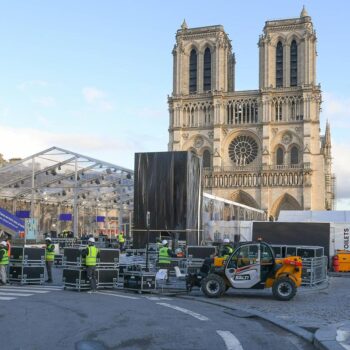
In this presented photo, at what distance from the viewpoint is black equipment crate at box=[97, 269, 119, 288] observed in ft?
53.9

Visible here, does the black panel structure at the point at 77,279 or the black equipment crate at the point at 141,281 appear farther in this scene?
the black equipment crate at the point at 141,281

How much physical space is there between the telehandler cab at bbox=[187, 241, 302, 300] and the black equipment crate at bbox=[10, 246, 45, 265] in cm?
578

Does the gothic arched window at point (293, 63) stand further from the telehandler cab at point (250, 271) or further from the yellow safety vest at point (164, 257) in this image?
the telehandler cab at point (250, 271)

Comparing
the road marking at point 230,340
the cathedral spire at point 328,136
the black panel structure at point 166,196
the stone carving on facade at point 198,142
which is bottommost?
the road marking at point 230,340

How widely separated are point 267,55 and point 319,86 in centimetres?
737

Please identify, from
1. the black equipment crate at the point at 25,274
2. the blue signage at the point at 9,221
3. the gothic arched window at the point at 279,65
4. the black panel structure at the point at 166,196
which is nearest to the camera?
the black equipment crate at the point at 25,274

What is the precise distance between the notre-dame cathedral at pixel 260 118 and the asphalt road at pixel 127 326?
182 ft

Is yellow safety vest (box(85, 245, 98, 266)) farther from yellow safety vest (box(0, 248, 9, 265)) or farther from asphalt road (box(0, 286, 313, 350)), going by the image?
yellow safety vest (box(0, 248, 9, 265))

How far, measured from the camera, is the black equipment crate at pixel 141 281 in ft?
52.9

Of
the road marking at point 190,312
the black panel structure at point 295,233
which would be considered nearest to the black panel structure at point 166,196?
the black panel structure at point 295,233

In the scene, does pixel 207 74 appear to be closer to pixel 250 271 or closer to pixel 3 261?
pixel 3 261

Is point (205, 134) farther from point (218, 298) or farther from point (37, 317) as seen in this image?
point (37, 317)

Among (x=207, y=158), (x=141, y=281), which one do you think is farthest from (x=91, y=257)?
(x=207, y=158)

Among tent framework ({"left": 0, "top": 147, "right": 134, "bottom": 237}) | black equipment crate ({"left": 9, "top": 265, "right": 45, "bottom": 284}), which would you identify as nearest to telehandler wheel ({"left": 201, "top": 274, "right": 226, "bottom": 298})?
black equipment crate ({"left": 9, "top": 265, "right": 45, "bottom": 284})
